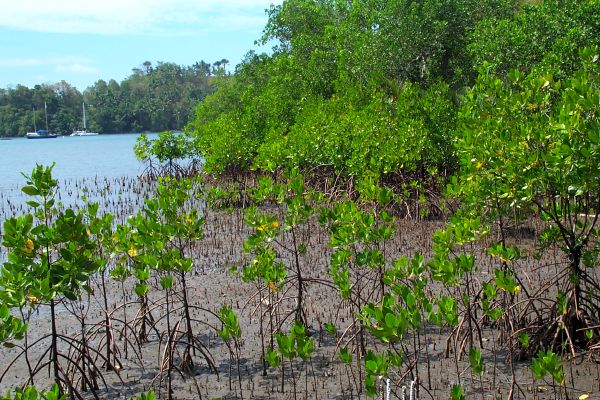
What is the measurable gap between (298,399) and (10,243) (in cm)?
176

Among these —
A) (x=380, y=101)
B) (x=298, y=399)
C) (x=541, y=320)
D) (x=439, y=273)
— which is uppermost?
(x=380, y=101)

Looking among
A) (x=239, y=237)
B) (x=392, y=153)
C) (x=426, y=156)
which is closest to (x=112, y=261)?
(x=239, y=237)

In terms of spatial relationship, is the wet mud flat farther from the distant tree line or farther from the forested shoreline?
the distant tree line

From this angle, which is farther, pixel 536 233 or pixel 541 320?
pixel 536 233

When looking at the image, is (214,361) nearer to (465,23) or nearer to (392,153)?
(392,153)

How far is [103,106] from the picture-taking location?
255ft

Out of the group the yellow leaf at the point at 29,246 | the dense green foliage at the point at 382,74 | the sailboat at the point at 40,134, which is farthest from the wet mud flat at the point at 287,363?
the sailboat at the point at 40,134

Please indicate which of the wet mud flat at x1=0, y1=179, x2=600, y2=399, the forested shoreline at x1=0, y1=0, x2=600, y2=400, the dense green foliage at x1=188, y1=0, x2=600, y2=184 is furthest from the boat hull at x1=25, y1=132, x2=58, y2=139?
the wet mud flat at x1=0, y1=179, x2=600, y2=399

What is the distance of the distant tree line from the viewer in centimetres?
7131

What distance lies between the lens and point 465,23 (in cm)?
1647

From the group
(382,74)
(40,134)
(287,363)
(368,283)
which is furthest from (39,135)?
(287,363)

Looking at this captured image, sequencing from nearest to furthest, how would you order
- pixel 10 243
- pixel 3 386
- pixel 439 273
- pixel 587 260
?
1. pixel 10 243
2. pixel 439 273
3. pixel 587 260
4. pixel 3 386

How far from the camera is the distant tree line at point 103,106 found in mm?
71312

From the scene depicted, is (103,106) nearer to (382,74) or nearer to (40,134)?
(40,134)
